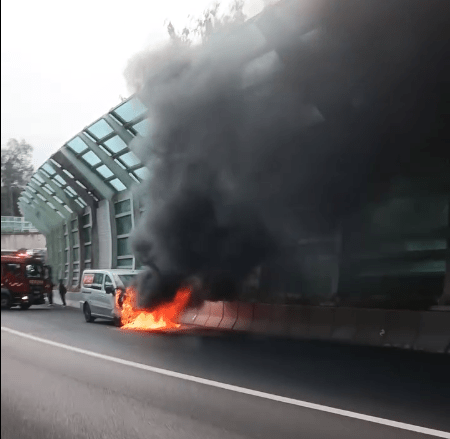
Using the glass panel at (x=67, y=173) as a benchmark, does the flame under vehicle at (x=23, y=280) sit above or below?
below

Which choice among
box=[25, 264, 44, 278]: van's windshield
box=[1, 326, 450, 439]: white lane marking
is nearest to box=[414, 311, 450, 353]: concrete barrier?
box=[1, 326, 450, 439]: white lane marking

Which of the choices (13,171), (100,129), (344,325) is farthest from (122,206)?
(344,325)

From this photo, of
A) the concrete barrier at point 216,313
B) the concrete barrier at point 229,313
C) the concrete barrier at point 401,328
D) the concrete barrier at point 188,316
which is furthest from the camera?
the concrete barrier at point 401,328

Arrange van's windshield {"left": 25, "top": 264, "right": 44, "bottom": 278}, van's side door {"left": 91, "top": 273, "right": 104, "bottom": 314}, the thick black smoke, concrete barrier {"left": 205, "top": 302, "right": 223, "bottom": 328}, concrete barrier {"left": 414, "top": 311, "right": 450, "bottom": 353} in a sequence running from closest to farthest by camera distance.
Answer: van's windshield {"left": 25, "top": 264, "right": 44, "bottom": 278}, van's side door {"left": 91, "top": 273, "right": 104, "bottom": 314}, the thick black smoke, concrete barrier {"left": 205, "top": 302, "right": 223, "bottom": 328}, concrete barrier {"left": 414, "top": 311, "right": 450, "bottom": 353}

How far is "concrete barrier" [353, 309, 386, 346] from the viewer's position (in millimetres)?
9672

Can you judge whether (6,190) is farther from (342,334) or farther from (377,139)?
(342,334)

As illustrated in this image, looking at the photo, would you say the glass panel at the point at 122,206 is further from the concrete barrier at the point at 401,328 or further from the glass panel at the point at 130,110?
the concrete barrier at the point at 401,328

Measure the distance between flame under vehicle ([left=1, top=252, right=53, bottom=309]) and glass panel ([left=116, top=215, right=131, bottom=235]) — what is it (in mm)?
286

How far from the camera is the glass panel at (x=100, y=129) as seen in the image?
6.21ft

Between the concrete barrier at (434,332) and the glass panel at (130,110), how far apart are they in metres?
7.74

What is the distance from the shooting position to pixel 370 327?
389 inches

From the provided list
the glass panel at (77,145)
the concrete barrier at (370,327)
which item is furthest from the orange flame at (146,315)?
the concrete barrier at (370,327)

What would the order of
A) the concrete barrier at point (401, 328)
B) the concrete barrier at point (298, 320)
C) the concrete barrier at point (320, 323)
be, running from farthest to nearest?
1. the concrete barrier at point (298, 320)
2. the concrete barrier at point (320, 323)
3. the concrete barrier at point (401, 328)

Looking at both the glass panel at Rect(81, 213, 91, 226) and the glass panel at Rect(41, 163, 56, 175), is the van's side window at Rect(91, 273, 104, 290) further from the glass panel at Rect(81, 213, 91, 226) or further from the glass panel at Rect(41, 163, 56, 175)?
the glass panel at Rect(41, 163, 56, 175)
